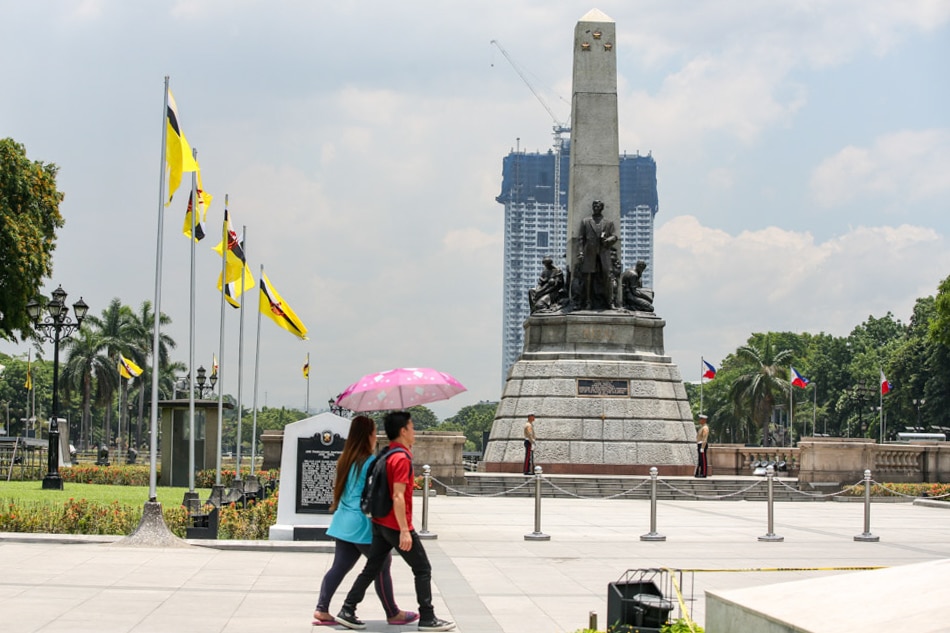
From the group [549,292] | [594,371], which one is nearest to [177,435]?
[549,292]

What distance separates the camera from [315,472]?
50.8 feet

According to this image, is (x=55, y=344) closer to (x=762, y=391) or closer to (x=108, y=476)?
(x=108, y=476)

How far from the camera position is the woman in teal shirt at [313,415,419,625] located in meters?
9.79

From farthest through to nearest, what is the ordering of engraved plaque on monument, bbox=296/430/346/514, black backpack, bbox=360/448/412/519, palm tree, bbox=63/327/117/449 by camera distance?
palm tree, bbox=63/327/117/449, engraved plaque on monument, bbox=296/430/346/514, black backpack, bbox=360/448/412/519

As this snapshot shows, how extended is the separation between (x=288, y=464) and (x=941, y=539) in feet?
33.6

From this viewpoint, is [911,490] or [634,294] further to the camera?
[634,294]

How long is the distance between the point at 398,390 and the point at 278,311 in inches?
642

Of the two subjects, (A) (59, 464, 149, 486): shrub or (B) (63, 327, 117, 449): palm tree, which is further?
(B) (63, 327, 117, 449): palm tree

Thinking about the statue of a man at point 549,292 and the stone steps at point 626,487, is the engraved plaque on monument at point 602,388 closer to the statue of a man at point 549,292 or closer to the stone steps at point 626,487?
the stone steps at point 626,487

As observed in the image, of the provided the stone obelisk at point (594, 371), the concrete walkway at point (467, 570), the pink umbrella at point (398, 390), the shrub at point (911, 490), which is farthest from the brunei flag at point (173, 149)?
the shrub at point (911, 490)

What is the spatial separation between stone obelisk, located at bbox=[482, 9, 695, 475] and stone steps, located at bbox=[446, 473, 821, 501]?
3.56 feet

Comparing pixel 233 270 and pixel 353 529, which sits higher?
pixel 233 270

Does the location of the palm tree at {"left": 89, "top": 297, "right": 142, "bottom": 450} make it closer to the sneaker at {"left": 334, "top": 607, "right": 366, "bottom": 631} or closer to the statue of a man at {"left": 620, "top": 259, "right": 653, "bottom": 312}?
the statue of a man at {"left": 620, "top": 259, "right": 653, "bottom": 312}

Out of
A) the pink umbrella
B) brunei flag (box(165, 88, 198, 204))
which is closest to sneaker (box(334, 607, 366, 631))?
the pink umbrella
